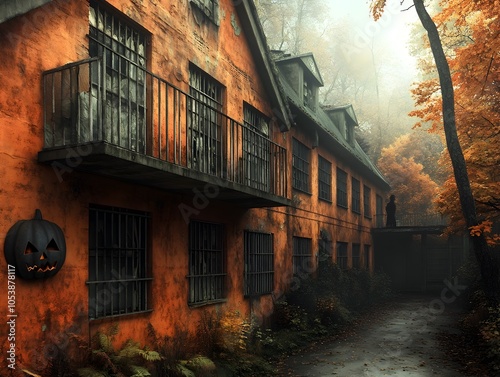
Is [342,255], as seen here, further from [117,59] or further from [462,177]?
[117,59]

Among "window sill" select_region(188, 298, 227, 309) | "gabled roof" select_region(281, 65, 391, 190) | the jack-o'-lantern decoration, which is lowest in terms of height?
"window sill" select_region(188, 298, 227, 309)

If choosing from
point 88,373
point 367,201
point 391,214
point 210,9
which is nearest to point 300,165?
point 210,9

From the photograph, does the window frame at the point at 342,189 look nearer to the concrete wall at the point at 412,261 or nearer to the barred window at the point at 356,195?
the barred window at the point at 356,195

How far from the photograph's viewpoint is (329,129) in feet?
73.9

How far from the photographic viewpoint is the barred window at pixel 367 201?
95.9ft

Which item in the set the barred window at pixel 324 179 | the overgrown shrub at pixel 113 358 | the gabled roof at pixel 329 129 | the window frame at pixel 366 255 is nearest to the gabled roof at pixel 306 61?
the gabled roof at pixel 329 129

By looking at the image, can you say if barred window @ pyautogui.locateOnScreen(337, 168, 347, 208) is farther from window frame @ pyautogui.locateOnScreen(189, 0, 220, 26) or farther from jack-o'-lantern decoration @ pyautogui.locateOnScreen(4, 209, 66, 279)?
jack-o'-lantern decoration @ pyautogui.locateOnScreen(4, 209, 66, 279)

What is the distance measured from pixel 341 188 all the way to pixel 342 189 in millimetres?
179

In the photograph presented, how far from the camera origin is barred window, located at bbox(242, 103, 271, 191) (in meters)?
12.4

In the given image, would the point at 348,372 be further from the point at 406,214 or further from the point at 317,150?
the point at 406,214

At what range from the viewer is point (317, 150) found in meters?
20.4

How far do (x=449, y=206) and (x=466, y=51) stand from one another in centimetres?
488

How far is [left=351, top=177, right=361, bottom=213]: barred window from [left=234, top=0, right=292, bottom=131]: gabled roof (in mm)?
11598

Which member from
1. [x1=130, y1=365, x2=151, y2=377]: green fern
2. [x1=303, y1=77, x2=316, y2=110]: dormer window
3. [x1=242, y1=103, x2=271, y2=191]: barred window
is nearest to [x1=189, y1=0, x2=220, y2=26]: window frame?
[x1=242, y1=103, x2=271, y2=191]: barred window
